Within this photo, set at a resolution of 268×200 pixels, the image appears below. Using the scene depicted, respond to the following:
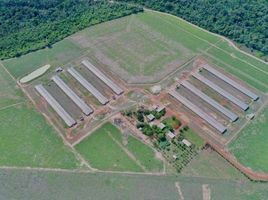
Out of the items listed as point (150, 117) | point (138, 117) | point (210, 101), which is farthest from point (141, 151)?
point (210, 101)

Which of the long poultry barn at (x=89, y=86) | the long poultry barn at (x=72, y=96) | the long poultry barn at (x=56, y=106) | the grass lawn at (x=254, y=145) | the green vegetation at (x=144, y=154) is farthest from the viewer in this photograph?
the long poultry barn at (x=89, y=86)

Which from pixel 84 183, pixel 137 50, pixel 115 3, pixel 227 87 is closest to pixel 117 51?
pixel 137 50

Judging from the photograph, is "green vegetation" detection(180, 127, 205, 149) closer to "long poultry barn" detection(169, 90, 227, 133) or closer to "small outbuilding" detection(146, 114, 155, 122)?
"long poultry barn" detection(169, 90, 227, 133)

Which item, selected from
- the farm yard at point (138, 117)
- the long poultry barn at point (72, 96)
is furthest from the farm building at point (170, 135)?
the long poultry barn at point (72, 96)

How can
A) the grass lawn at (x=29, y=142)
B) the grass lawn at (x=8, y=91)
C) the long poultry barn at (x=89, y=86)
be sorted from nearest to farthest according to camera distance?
1. the grass lawn at (x=29, y=142)
2. the long poultry barn at (x=89, y=86)
3. the grass lawn at (x=8, y=91)

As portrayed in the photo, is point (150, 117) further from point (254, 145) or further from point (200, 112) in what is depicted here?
point (254, 145)

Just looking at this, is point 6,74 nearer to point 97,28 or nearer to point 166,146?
point 97,28

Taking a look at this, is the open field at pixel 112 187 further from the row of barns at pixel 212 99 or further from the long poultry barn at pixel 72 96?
the long poultry barn at pixel 72 96
